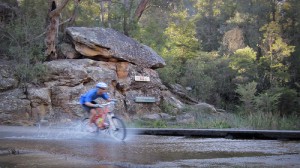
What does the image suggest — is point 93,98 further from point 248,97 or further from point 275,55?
point 275,55

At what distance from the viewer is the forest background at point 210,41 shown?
24594 mm

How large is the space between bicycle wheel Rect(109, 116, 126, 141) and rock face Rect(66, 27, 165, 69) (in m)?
12.6

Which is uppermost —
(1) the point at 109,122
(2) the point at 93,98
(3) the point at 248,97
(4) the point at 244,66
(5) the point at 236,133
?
(4) the point at 244,66

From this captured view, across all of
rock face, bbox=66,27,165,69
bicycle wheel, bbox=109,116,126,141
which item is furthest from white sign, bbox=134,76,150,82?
bicycle wheel, bbox=109,116,126,141

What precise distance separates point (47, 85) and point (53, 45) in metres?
2.87

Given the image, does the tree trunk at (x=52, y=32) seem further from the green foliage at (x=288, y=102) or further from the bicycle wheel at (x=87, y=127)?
the green foliage at (x=288, y=102)

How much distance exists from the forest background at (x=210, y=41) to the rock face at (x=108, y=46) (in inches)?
70.3

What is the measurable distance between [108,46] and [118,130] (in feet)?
43.3

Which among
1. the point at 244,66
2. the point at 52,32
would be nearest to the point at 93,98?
the point at 52,32

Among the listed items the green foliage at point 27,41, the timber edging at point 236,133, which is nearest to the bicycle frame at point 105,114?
the timber edging at point 236,133

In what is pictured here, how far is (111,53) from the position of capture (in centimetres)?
2450

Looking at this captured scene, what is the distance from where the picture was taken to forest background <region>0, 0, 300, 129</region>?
968 inches

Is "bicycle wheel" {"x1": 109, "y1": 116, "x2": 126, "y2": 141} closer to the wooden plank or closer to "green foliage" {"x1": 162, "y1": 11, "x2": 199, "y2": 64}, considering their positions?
the wooden plank

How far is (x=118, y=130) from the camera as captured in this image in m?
11.8
